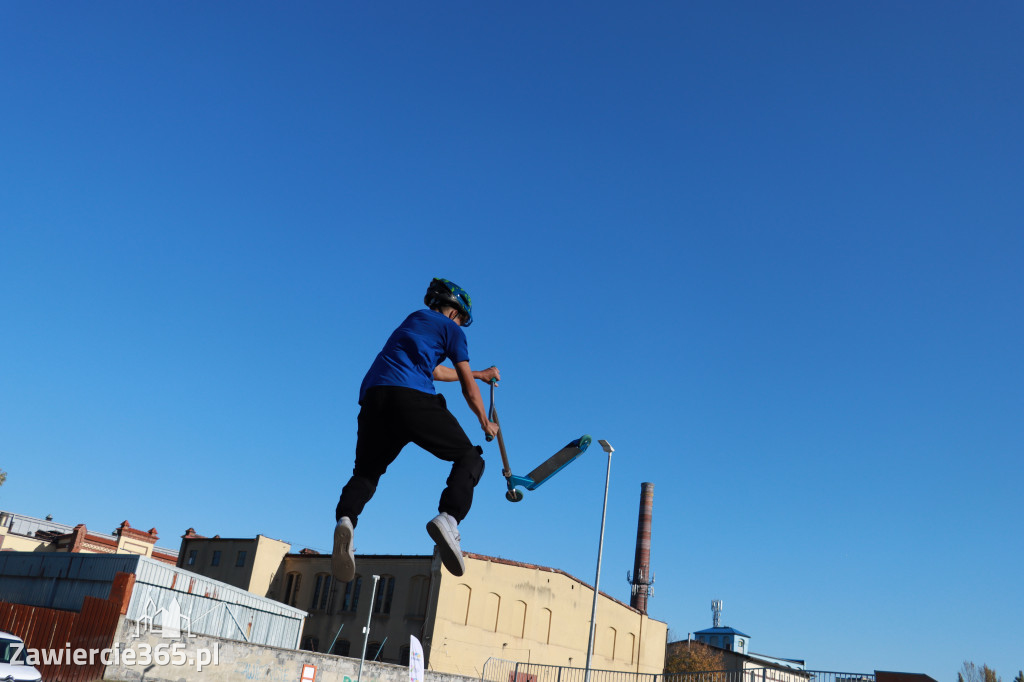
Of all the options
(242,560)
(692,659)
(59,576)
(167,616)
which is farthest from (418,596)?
(692,659)

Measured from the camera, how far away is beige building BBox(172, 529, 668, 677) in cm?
4953

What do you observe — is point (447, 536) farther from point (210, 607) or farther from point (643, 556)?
point (643, 556)

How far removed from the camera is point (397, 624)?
51.5 meters

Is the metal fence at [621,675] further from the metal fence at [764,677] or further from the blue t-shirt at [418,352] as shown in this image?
the blue t-shirt at [418,352]

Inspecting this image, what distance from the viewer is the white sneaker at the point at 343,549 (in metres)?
4.80

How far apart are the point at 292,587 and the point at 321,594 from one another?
350 centimetres

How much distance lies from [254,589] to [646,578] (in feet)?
116

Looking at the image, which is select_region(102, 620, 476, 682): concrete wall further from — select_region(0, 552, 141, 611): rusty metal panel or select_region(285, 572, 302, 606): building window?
select_region(285, 572, 302, 606): building window

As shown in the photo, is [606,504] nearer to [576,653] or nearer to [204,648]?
[204,648]

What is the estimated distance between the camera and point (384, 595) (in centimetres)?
5334

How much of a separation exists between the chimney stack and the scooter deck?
6781 cm

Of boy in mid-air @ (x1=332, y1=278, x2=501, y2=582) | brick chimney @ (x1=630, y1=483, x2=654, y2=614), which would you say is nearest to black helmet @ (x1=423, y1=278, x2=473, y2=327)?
boy in mid-air @ (x1=332, y1=278, x2=501, y2=582)

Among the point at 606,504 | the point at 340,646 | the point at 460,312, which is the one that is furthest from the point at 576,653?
the point at 460,312

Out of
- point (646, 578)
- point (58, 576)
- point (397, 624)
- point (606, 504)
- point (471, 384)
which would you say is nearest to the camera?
point (471, 384)
